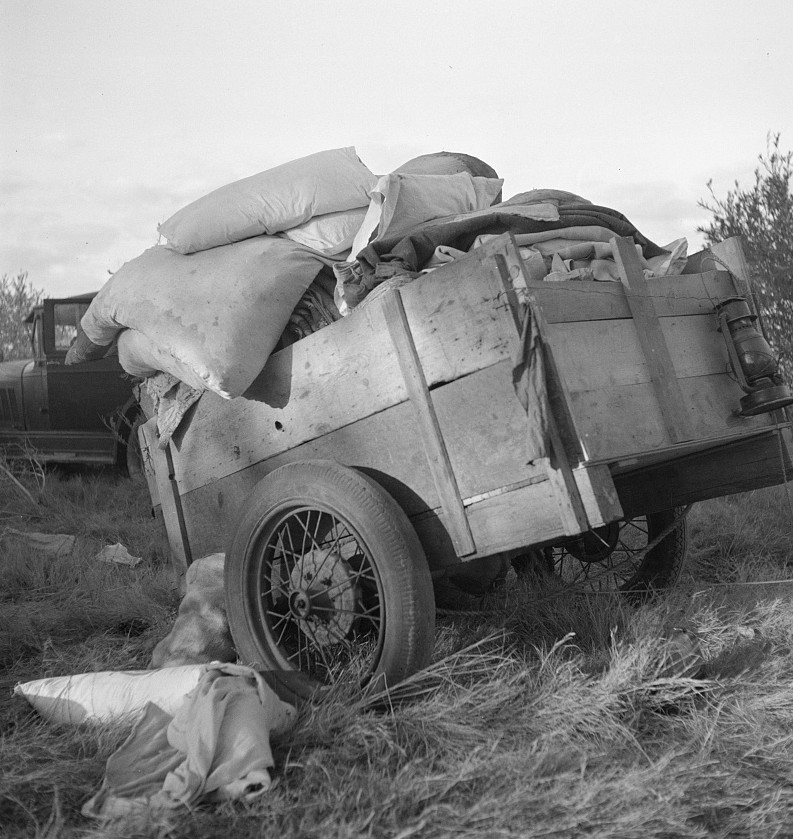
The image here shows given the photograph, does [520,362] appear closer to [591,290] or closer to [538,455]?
[538,455]

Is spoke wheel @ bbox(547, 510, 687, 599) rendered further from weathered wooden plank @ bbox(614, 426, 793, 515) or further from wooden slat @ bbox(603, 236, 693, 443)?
wooden slat @ bbox(603, 236, 693, 443)

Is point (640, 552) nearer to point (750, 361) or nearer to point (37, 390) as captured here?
point (750, 361)

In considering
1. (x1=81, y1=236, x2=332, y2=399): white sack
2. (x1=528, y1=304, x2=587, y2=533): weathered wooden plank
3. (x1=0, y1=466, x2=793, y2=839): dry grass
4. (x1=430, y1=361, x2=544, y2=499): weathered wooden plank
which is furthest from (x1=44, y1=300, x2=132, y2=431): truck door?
(x1=528, y1=304, x2=587, y2=533): weathered wooden plank

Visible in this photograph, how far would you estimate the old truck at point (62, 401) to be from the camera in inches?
301

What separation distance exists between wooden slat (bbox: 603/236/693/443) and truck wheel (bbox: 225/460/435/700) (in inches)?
35.7

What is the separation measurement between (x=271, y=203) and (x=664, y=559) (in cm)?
223

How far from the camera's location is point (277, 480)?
270cm

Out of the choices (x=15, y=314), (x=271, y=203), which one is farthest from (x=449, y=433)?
(x=15, y=314)

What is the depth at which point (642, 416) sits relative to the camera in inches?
99.8

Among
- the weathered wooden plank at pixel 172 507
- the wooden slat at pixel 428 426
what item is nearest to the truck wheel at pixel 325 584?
the wooden slat at pixel 428 426

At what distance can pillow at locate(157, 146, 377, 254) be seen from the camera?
121 inches

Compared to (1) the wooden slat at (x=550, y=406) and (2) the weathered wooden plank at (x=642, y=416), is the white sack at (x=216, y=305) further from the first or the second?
(2) the weathered wooden plank at (x=642, y=416)

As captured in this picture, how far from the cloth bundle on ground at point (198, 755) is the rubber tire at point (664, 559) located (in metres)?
1.88

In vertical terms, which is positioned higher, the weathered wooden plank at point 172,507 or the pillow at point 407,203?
the pillow at point 407,203
